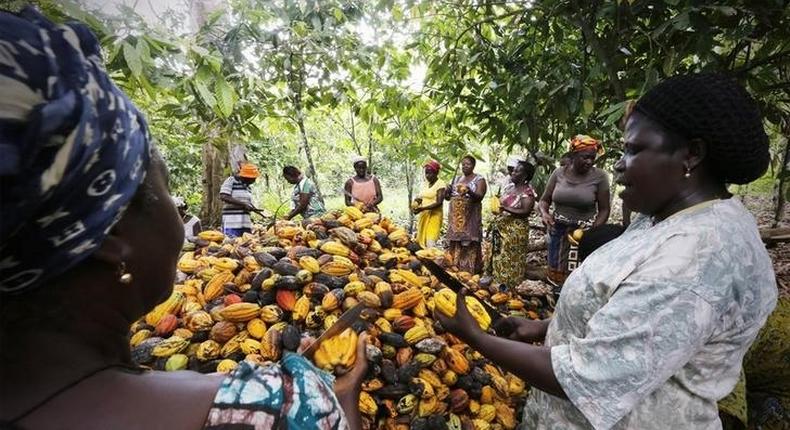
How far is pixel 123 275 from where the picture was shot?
0.57 meters

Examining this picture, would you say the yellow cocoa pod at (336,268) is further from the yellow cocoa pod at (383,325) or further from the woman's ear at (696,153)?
the woman's ear at (696,153)

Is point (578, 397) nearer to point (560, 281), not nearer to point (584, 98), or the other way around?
point (584, 98)

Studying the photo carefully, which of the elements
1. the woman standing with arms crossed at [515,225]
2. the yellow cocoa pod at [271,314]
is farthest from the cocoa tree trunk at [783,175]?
the yellow cocoa pod at [271,314]

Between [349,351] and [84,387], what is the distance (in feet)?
1.74

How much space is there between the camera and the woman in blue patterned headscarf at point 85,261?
1.43 feet

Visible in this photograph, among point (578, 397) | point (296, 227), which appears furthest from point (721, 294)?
point (296, 227)

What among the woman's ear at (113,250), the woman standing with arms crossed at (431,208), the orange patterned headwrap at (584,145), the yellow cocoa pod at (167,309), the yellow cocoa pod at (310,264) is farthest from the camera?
the woman standing with arms crossed at (431,208)

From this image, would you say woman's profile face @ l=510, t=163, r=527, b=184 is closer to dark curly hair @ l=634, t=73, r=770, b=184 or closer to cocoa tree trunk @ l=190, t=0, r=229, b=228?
dark curly hair @ l=634, t=73, r=770, b=184

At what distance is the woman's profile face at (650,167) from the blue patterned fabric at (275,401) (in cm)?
87

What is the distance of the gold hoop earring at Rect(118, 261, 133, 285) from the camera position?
56 cm

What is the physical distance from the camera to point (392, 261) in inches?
96.3

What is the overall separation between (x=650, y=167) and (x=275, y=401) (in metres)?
0.95

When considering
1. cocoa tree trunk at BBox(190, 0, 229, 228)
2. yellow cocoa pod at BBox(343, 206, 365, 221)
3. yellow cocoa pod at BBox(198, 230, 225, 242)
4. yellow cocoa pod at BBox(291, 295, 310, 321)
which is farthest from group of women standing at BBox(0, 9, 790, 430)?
cocoa tree trunk at BBox(190, 0, 229, 228)

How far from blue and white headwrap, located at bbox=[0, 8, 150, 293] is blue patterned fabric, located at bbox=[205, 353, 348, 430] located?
0.83 ft
